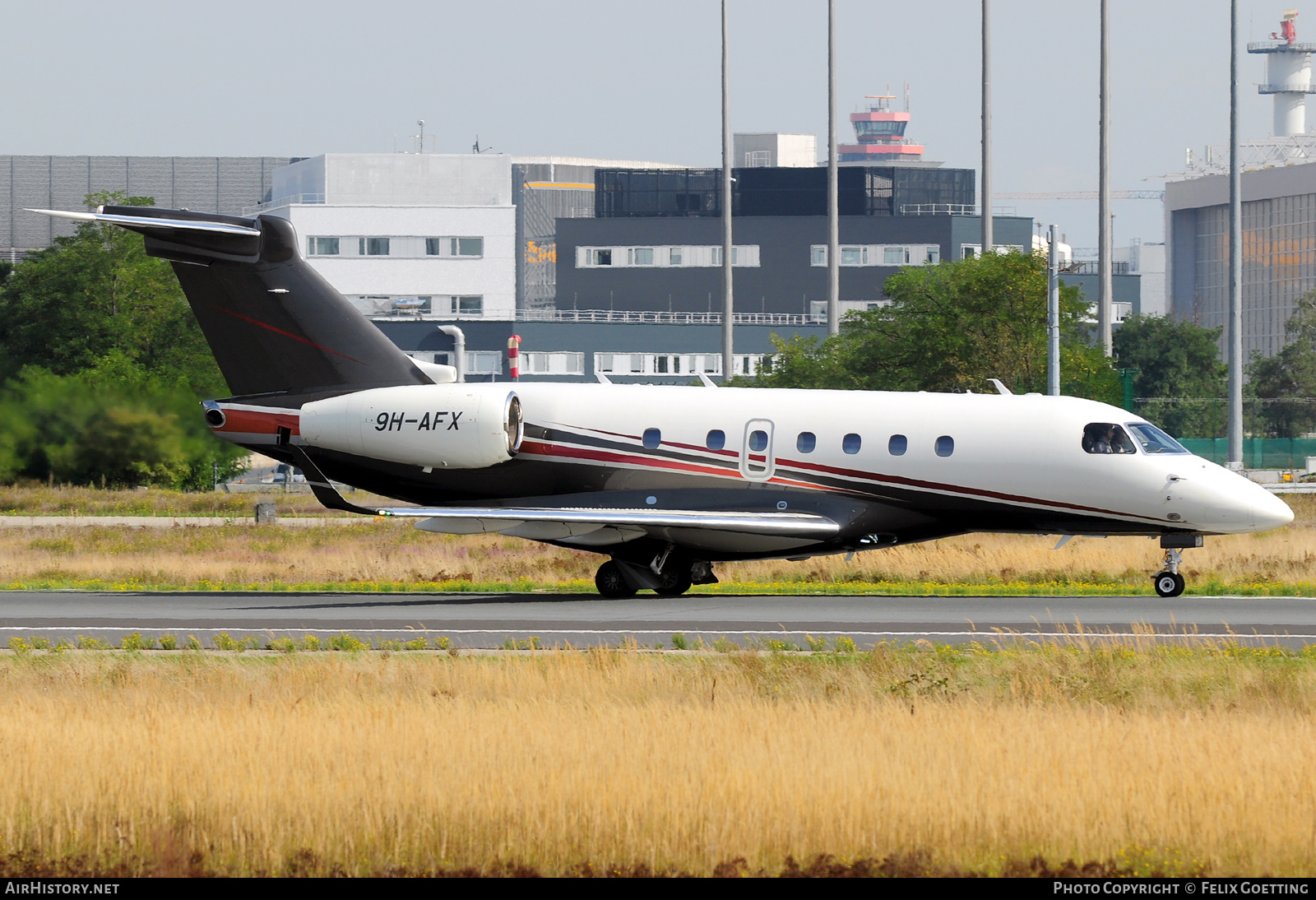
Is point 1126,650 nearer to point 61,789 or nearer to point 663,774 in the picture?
point 663,774

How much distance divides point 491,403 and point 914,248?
101237 millimetres

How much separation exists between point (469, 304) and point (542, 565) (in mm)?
86451

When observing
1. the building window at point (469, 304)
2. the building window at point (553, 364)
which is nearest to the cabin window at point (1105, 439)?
the building window at point (553, 364)

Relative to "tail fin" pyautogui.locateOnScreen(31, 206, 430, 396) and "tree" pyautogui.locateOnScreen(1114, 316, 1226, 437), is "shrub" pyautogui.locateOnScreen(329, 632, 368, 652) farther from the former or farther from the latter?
"tree" pyautogui.locateOnScreen(1114, 316, 1226, 437)

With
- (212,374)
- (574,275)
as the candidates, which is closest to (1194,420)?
(574,275)

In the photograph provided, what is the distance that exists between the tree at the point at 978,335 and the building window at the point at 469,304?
62478 mm

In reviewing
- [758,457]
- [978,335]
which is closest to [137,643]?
[758,457]

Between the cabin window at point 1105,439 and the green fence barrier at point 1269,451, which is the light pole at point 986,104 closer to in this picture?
the green fence barrier at point 1269,451

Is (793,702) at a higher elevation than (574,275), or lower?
lower

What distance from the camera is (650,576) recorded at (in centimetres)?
2659

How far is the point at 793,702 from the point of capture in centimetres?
1386

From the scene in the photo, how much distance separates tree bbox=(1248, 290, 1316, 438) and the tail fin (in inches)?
3707

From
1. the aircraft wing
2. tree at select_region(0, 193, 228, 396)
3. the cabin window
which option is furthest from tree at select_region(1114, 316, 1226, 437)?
A: the aircraft wing

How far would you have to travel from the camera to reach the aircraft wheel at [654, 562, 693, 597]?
26734 millimetres
